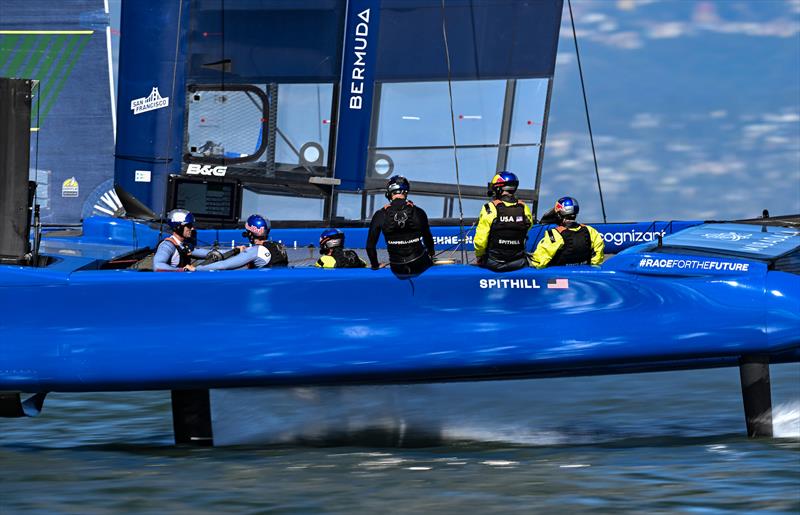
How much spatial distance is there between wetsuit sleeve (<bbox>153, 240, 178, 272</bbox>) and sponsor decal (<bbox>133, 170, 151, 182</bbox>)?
4935 millimetres

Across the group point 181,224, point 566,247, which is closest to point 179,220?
point 181,224

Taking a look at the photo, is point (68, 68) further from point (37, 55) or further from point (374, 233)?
Result: point (374, 233)

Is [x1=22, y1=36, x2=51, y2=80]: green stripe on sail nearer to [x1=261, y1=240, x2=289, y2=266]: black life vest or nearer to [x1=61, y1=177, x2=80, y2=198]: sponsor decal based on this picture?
[x1=61, y1=177, x2=80, y2=198]: sponsor decal

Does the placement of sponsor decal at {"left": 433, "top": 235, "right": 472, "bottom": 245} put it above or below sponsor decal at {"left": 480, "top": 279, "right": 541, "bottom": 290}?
above

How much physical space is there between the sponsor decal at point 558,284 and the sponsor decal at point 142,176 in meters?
6.61

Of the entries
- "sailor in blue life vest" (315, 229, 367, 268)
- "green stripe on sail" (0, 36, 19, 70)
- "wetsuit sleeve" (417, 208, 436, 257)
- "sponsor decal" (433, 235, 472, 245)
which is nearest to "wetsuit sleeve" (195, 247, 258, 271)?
"sailor in blue life vest" (315, 229, 367, 268)

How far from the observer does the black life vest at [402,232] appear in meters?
6.99

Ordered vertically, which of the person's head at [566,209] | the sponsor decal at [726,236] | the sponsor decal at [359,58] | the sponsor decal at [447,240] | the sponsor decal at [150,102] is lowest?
the sponsor decal at [447,240]

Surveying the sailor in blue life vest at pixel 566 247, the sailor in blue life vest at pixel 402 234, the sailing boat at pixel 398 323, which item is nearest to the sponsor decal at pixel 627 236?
the sailing boat at pixel 398 323

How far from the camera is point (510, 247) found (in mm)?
7051

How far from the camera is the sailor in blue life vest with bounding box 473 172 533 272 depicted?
7.03 m

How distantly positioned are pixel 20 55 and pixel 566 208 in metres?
8.75

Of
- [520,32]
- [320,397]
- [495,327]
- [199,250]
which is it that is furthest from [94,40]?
[495,327]

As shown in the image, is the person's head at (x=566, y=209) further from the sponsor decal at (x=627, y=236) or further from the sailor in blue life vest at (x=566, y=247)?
the sponsor decal at (x=627, y=236)
